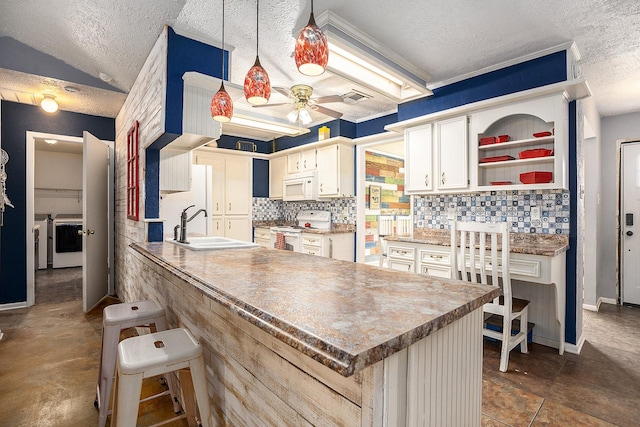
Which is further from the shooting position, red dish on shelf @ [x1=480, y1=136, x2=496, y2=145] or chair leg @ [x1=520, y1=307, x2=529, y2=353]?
red dish on shelf @ [x1=480, y1=136, x2=496, y2=145]

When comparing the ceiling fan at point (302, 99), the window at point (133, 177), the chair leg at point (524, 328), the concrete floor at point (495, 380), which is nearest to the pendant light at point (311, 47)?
the ceiling fan at point (302, 99)

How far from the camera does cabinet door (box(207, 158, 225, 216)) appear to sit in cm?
546

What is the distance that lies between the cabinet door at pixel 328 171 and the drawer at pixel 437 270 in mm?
1974

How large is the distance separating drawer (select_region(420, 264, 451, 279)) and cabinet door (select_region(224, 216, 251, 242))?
3445mm

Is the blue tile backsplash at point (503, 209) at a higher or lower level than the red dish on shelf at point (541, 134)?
lower

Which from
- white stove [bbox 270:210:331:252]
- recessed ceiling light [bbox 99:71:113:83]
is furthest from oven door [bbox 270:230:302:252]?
recessed ceiling light [bbox 99:71:113:83]

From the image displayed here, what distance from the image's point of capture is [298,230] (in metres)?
5.11

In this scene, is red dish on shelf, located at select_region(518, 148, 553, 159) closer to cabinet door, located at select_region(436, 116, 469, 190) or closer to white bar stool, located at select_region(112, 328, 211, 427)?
cabinet door, located at select_region(436, 116, 469, 190)

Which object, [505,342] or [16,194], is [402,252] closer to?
[505,342]

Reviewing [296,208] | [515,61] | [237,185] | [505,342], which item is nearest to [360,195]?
[296,208]

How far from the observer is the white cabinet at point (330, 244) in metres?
4.76

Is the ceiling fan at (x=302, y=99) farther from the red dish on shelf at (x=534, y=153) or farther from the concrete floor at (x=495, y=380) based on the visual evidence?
the concrete floor at (x=495, y=380)

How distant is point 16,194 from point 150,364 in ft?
13.7

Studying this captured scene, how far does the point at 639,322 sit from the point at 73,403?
5.26 m
